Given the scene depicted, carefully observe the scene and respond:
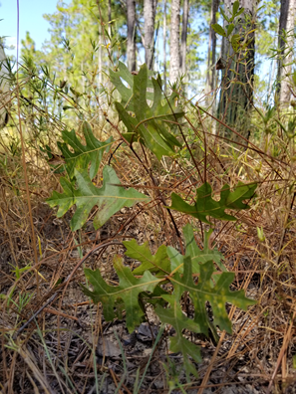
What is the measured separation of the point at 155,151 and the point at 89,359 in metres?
0.63

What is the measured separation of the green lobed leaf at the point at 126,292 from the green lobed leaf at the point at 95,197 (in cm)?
20

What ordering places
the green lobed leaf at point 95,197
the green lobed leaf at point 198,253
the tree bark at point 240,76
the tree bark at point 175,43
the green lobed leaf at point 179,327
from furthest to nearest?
the tree bark at point 175,43, the tree bark at point 240,76, the green lobed leaf at point 95,197, the green lobed leaf at point 198,253, the green lobed leaf at point 179,327

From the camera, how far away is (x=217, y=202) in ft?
2.86

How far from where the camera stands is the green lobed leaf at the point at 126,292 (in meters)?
0.77

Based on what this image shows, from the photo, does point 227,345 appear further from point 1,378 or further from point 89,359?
point 1,378

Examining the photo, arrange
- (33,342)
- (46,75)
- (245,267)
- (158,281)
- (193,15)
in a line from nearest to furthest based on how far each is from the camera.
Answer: (158,281), (33,342), (245,267), (46,75), (193,15)

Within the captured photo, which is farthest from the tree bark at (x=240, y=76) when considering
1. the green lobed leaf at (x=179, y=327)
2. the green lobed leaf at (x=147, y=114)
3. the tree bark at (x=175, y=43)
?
the tree bark at (x=175, y=43)

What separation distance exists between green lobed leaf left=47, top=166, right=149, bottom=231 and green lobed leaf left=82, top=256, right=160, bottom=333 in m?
0.20

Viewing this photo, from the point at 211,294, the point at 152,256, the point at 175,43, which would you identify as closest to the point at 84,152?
the point at 152,256

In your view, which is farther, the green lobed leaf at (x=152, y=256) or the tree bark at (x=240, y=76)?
the tree bark at (x=240, y=76)

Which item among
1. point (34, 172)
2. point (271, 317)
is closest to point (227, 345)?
point (271, 317)

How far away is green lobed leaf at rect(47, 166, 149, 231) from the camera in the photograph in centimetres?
93

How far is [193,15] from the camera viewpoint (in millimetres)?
20031

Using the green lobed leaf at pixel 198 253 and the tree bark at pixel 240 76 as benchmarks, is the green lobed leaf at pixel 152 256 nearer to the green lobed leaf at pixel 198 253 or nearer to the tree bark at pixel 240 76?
the green lobed leaf at pixel 198 253
